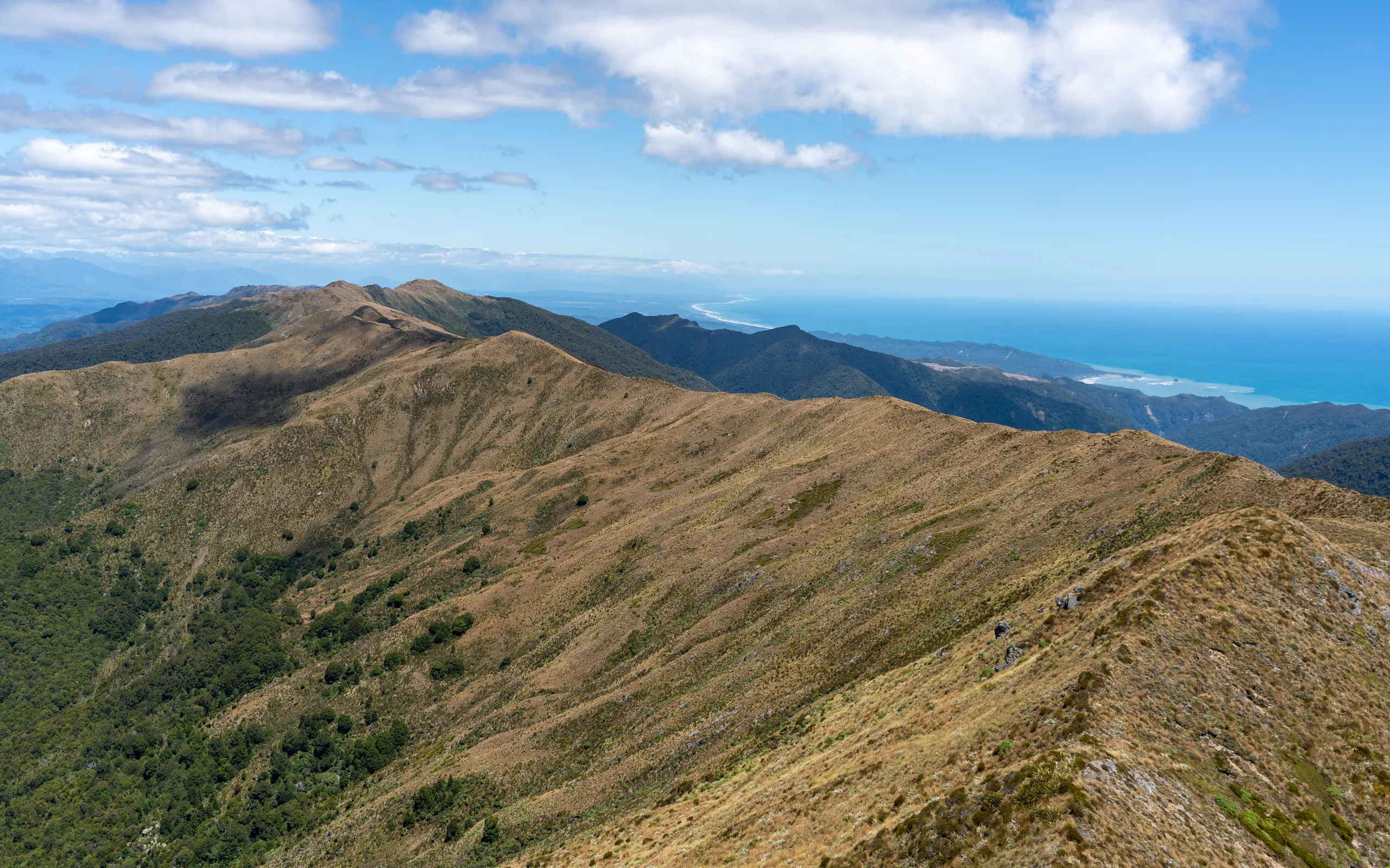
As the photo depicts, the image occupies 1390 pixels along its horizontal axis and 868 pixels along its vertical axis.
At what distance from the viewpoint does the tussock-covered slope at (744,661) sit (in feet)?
108

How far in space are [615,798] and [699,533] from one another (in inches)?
1964

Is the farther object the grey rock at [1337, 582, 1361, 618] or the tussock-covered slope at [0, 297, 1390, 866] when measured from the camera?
the grey rock at [1337, 582, 1361, 618]

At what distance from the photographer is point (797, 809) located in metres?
40.1

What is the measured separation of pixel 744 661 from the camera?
74438mm

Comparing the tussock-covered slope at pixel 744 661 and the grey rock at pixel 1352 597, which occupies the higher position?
the grey rock at pixel 1352 597

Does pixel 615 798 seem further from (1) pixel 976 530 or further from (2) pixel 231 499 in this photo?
(2) pixel 231 499

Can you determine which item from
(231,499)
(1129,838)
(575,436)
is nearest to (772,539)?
(1129,838)

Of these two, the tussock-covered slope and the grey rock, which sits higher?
the grey rock

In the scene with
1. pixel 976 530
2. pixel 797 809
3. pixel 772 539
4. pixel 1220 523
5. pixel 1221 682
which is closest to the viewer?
pixel 1221 682

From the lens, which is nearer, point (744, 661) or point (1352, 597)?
point (1352, 597)

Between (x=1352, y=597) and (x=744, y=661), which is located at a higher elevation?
(x=1352, y=597)

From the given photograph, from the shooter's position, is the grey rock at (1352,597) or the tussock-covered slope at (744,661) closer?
the tussock-covered slope at (744,661)

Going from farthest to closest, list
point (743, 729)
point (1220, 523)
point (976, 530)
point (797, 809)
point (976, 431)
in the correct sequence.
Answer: point (976, 431) → point (976, 530) → point (743, 729) → point (1220, 523) → point (797, 809)

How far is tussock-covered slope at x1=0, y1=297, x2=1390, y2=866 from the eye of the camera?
32875 mm
